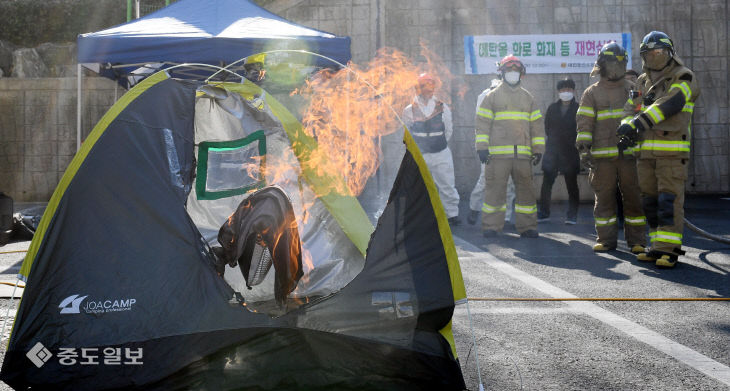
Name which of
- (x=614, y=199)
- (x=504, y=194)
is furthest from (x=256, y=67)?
(x=614, y=199)

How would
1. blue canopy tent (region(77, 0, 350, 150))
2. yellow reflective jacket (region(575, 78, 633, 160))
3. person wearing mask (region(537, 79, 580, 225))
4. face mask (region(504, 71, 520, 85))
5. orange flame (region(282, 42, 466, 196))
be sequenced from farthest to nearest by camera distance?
person wearing mask (region(537, 79, 580, 225)) < face mask (region(504, 71, 520, 85)) < blue canopy tent (region(77, 0, 350, 150)) < yellow reflective jacket (region(575, 78, 633, 160)) < orange flame (region(282, 42, 466, 196))

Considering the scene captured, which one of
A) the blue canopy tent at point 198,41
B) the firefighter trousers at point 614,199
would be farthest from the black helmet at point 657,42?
the blue canopy tent at point 198,41

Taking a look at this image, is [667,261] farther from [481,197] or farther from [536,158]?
[481,197]

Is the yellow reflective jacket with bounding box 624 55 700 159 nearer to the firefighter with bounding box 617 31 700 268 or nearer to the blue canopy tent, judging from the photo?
the firefighter with bounding box 617 31 700 268

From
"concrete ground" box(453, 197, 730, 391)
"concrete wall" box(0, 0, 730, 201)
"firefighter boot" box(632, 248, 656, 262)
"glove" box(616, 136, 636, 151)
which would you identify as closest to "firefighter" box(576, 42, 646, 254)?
"concrete ground" box(453, 197, 730, 391)

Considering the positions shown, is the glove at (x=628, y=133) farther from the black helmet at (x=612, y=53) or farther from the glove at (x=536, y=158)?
A: the glove at (x=536, y=158)

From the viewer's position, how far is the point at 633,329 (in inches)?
160

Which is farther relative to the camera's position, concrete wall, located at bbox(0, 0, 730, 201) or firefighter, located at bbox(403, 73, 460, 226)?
concrete wall, located at bbox(0, 0, 730, 201)

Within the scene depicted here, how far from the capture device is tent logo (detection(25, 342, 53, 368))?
301 cm

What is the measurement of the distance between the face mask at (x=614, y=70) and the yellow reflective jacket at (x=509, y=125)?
4.55 ft

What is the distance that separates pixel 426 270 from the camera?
127 inches

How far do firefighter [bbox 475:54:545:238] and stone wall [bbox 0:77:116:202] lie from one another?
754 cm

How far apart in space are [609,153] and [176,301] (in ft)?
17.0

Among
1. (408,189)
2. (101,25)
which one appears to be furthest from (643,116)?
(101,25)
